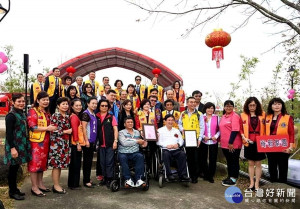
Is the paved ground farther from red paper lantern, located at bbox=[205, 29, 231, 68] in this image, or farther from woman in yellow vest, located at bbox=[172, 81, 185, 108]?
red paper lantern, located at bbox=[205, 29, 231, 68]

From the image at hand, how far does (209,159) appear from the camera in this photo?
16.4 feet

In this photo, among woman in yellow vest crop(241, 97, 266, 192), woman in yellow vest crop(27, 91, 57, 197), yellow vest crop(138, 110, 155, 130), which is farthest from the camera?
yellow vest crop(138, 110, 155, 130)

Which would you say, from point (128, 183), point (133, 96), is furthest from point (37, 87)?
point (128, 183)

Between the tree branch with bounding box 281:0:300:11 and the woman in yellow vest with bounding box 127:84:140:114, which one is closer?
the tree branch with bounding box 281:0:300:11

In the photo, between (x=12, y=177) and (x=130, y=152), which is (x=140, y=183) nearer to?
(x=130, y=152)

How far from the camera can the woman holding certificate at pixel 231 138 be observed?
4.61m

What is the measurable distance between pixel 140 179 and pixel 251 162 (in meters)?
1.91

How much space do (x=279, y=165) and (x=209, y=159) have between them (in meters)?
1.23

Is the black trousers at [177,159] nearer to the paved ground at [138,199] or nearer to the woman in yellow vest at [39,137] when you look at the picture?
the paved ground at [138,199]

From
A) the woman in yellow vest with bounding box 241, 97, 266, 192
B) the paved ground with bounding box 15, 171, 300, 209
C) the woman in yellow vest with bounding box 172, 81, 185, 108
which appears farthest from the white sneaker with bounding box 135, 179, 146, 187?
the woman in yellow vest with bounding box 172, 81, 185, 108

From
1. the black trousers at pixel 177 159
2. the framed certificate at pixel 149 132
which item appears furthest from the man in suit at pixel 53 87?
the black trousers at pixel 177 159

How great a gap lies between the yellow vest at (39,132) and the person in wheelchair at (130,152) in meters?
1.28

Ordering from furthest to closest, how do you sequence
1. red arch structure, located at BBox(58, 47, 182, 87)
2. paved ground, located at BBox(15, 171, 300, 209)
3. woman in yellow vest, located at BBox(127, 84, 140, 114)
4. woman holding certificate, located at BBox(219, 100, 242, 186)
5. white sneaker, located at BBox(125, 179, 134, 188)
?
1. red arch structure, located at BBox(58, 47, 182, 87)
2. woman in yellow vest, located at BBox(127, 84, 140, 114)
3. woman holding certificate, located at BBox(219, 100, 242, 186)
4. white sneaker, located at BBox(125, 179, 134, 188)
5. paved ground, located at BBox(15, 171, 300, 209)

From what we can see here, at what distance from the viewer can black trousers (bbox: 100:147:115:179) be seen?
14.4ft
